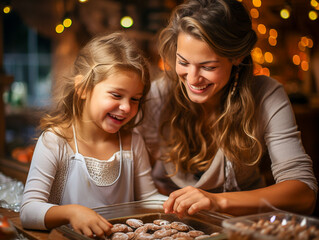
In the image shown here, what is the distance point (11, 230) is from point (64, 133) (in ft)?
2.13

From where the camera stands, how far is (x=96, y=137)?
Result: 156 centimetres

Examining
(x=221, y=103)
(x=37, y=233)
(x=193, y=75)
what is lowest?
(x=37, y=233)

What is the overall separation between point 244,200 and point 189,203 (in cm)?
24

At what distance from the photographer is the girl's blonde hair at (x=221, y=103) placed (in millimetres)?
1423

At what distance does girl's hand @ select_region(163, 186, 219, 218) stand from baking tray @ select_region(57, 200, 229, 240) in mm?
34

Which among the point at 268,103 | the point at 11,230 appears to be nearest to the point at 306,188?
the point at 268,103

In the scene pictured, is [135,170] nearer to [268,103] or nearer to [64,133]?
[64,133]

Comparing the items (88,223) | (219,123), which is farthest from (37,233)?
(219,123)

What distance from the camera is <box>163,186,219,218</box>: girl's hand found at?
116 cm

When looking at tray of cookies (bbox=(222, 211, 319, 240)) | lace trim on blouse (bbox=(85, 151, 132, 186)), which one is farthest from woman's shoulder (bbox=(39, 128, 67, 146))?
tray of cookies (bbox=(222, 211, 319, 240))

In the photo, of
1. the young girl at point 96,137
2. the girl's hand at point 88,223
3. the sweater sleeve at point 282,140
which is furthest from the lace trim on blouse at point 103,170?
the sweater sleeve at point 282,140

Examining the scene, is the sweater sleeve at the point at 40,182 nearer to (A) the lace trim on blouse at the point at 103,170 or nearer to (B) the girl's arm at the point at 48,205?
(B) the girl's arm at the point at 48,205

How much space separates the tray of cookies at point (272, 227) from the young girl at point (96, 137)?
71 centimetres

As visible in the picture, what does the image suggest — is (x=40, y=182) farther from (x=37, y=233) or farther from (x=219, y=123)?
(x=219, y=123)
